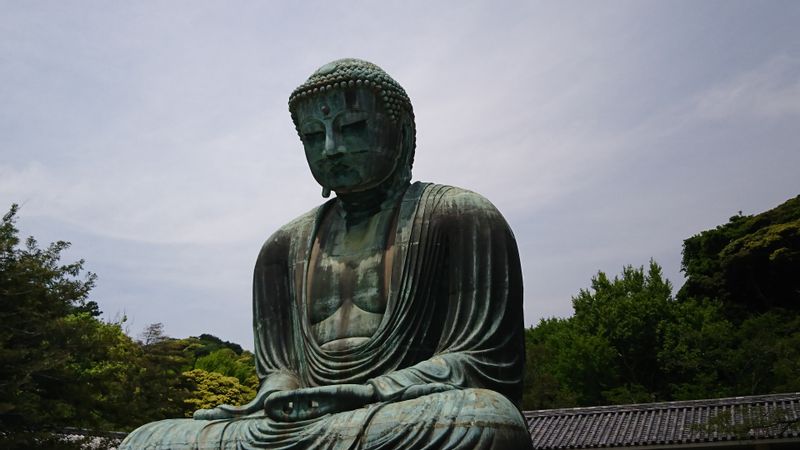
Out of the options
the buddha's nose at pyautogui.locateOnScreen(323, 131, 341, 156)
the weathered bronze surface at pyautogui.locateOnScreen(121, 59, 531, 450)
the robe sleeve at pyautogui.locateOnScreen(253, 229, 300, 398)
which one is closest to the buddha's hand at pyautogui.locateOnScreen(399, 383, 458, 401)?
the weathered bronze surface at pyautogui.locateOnScreen(121, 59, 531, 450)

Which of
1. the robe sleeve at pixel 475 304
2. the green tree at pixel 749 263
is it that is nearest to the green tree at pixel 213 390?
the green tree at pixel 749 263

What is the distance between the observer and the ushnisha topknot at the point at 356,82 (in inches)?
247

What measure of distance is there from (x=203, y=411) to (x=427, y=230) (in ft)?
6.42

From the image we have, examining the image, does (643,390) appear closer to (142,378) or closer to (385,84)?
(142,378)

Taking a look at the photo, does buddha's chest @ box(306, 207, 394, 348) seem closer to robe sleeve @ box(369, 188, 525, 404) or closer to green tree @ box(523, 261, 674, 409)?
robe sleeve @ box(369, 188, 525, 404)

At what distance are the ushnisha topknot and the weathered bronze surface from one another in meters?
0.01

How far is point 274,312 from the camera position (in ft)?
21.5

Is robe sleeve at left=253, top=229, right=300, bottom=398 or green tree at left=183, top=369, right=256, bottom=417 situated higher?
green tree at left=183, top=369, right=256, bottom=417

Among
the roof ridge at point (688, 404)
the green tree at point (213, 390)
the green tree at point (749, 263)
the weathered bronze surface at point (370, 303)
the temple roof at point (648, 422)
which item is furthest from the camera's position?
the green tree at point (749, 263)

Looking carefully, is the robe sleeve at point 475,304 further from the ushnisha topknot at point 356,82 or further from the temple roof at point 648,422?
the temple roof at point 648,422

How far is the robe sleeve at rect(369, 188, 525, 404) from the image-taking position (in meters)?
5.42

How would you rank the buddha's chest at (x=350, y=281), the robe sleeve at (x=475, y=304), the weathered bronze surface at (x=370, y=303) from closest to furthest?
the weathered bronze surface at (x=370, y=303) < the robe sleeve at (x=475, y=304) < the buddha's chest at (x=350, y=281)

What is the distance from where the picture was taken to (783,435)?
17234 millimetres

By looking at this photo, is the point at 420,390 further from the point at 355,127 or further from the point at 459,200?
the point at 355,127
